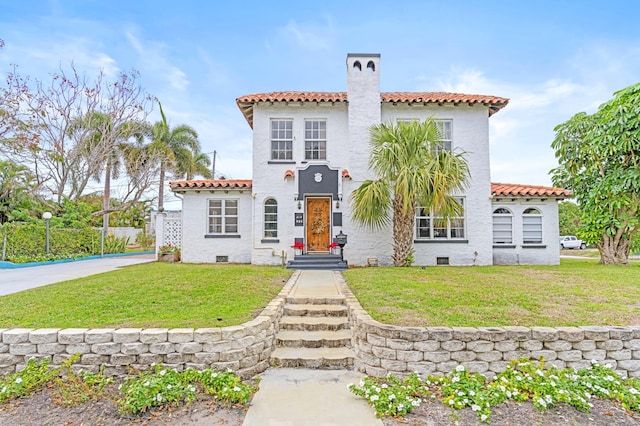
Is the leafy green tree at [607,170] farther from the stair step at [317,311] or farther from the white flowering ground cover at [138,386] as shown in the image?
the white flowering ground cover at [138,386]

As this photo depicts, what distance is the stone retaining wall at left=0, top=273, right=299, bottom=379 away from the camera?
14.2 feet

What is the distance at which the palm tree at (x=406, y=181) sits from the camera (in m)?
11.0

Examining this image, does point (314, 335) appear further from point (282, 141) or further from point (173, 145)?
point (173, 145)

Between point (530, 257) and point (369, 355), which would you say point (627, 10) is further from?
point (369, 355)

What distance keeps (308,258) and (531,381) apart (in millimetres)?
8921

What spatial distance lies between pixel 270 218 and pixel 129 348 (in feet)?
31.4

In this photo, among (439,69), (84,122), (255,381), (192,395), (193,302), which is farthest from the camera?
(84,122)

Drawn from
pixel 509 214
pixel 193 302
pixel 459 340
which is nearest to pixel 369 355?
pixel 459 340

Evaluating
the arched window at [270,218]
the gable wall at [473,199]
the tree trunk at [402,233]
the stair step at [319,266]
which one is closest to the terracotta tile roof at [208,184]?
the arched window at [270,218]

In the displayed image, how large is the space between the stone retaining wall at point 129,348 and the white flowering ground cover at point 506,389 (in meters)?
1.68

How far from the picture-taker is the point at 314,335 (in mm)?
5406

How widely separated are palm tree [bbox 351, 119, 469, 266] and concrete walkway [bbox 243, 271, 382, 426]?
7.53 metres

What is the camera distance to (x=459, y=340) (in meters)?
4.41

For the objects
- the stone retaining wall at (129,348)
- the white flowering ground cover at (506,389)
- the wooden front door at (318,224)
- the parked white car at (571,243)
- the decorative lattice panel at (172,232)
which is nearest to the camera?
the white flowering ground cover at (506,389)
